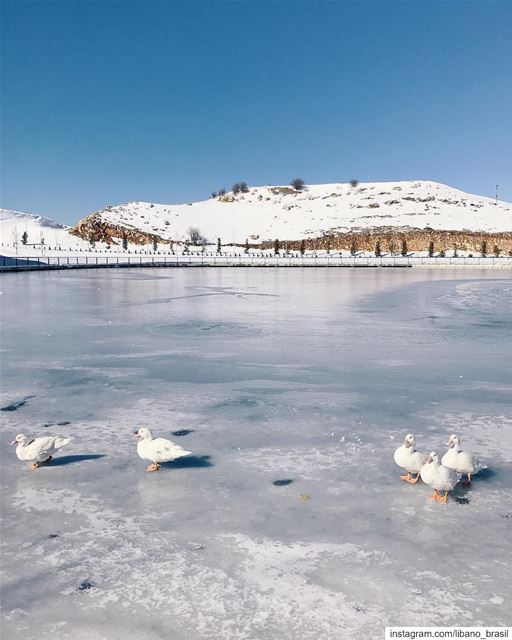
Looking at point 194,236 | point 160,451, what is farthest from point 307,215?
point 160,451

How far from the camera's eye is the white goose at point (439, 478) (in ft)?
17.4

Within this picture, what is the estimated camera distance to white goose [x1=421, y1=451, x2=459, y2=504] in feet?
17.4

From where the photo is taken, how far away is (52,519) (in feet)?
16.3

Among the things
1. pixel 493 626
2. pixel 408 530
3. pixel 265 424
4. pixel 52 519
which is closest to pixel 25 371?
pixel 265 424

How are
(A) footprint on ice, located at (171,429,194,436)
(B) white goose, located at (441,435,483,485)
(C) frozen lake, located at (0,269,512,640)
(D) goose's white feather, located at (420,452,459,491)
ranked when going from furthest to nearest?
(A) footprint on ice, located at (171,429,194,436)
(B) white goose, located at (441,435,483,485)
(D) goose's white feather, located at (420,452,459,491)
(C) frozen lake, located at (0,269,512,640)

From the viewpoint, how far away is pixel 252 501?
5.33 meters

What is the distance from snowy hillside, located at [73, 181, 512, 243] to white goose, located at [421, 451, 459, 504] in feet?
461

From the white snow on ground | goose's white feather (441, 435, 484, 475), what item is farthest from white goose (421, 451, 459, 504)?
the white snow on ground

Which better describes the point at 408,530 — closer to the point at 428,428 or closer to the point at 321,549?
the point at 321,549

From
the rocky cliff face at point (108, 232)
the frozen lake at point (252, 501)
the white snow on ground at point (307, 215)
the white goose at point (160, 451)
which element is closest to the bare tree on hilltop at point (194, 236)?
the white snow on ground at point (307, 215)

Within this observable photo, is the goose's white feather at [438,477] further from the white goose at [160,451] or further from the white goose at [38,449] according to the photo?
the white goose at [38,449]

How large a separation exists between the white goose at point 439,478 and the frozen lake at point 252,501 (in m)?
0.12

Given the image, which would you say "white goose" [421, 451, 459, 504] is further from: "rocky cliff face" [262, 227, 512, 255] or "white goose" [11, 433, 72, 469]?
"rocky cliff face" [262, 227, 512, 255]

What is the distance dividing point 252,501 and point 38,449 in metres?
2.48
